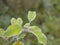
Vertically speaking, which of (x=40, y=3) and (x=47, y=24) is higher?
(x=40, y=3)

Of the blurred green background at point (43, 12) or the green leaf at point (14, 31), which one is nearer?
the green leaf at point (14, 31)

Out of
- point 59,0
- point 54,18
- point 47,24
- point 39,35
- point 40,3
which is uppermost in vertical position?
point 59,0

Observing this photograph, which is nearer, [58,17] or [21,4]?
[21,4]

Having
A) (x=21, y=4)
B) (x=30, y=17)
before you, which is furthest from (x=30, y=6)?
(x=30, y=17)

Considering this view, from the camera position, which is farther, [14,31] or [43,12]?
[43,12]

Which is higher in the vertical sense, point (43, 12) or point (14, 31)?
point (43, 12)

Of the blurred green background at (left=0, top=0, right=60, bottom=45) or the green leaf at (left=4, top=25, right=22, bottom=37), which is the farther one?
the blurred green background at (left=0, top=0, right=60, bottom=45)

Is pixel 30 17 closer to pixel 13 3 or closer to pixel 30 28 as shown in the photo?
pixel 30 28

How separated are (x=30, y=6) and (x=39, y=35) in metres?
1.82

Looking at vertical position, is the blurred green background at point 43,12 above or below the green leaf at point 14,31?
above

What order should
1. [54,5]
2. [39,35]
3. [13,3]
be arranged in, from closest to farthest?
[39,35]
[13,3]
[54,5]

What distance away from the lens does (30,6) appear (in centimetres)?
228

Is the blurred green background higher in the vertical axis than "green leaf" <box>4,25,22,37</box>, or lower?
higher

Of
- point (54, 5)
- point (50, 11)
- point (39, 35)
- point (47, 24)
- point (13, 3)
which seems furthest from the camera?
point (54, 5)
